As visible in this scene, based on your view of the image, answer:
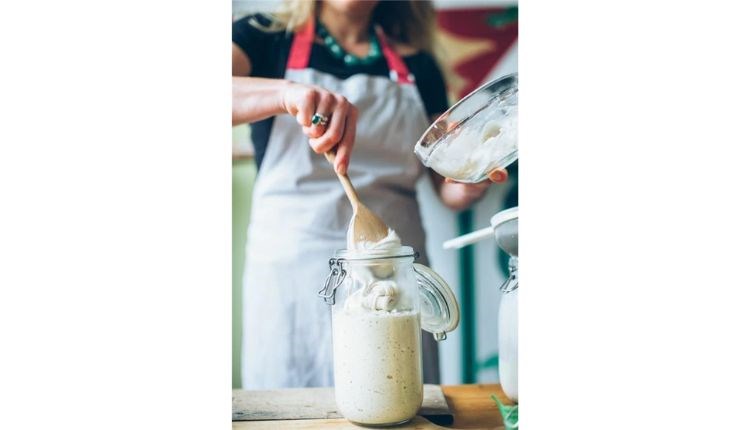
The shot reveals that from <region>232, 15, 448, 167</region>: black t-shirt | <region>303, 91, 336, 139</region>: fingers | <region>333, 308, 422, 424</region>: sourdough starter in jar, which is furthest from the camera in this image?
<region>232, 15, 448, 167</region>: black t-shirt

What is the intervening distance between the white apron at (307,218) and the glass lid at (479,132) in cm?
23

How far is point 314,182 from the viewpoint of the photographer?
0.91 meters

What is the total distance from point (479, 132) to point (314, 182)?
32 cm

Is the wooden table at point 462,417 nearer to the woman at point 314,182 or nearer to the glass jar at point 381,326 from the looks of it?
the glass jar at point 381,326

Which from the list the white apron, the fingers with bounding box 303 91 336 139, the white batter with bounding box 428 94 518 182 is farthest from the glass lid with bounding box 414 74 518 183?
the white apron

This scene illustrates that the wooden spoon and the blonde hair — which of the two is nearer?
the wooden spoon

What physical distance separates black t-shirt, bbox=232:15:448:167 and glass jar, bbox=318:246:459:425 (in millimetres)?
316

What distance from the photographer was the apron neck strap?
0.89 m

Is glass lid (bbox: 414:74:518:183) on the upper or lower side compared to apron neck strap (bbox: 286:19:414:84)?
lower

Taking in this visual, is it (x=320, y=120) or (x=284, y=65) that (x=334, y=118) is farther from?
(x=284, y=65)

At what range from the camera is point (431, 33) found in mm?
1036

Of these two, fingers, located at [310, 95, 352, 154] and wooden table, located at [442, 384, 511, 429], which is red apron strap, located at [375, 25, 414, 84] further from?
wooden table, located at [442, 384, 511, 429]
